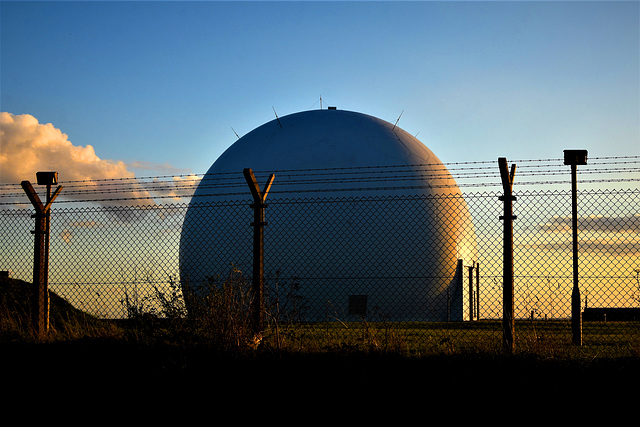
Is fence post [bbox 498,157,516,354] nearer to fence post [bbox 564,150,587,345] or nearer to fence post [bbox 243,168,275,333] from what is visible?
fence post [bbox 243,168,275,333]

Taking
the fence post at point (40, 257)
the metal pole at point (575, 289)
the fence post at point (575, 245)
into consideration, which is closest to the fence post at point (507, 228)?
the fence post at point (575, 245)

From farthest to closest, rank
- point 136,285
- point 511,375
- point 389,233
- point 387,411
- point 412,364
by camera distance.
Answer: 1. point 389,233
2. point 136,285
3. point 412,364
4. point 511,375
5. point 387,411

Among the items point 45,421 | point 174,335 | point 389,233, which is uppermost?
point 389,233

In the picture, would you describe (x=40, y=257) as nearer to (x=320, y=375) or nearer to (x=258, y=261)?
(x=258, y=261)

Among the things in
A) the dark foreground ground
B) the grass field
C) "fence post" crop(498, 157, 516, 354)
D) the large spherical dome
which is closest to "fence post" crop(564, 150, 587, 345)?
the grass field

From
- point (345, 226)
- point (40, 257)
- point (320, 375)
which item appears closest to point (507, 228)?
point (320, 375)

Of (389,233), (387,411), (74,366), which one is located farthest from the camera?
(389,233)

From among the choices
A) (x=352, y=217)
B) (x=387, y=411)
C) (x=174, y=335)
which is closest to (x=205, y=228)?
(x=352, y=217)

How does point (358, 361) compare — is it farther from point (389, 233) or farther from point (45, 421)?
point (389, 233)

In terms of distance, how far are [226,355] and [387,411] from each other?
2.14 meters

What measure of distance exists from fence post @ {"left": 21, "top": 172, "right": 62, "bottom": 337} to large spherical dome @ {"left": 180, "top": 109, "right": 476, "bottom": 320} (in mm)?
6562

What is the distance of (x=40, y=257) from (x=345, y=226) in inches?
338

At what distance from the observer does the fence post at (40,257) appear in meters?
8.70

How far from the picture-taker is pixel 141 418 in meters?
5.17
